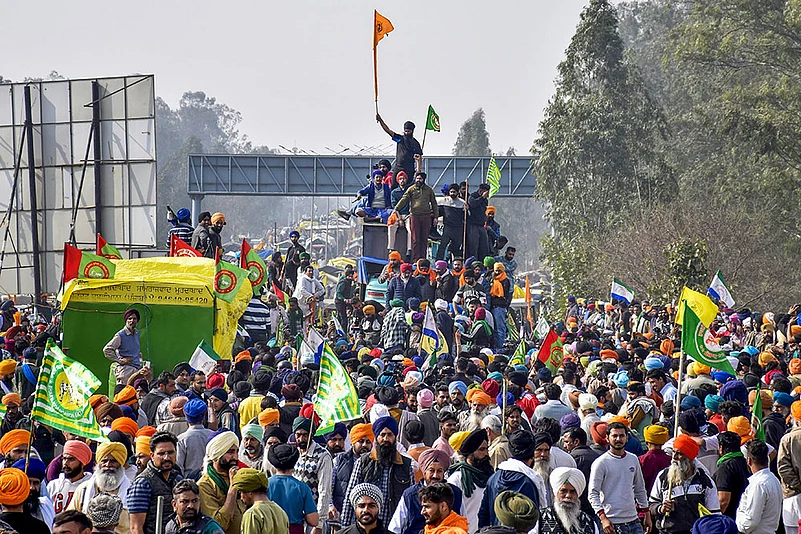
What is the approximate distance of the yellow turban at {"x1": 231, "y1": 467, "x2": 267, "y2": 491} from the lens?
23.7 ft

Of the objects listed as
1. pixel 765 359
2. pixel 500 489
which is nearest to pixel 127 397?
pixel 500 489

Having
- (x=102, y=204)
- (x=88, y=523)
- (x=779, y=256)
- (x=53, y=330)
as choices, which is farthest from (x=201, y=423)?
(x=779, y=256)

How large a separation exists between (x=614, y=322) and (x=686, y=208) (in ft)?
52.9

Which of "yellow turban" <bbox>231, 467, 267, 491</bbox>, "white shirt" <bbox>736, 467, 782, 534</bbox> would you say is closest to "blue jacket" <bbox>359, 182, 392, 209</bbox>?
"white shirt" <bbox>736, 467, 782, 534</bbox>

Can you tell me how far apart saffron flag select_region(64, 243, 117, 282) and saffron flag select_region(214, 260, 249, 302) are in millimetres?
1322

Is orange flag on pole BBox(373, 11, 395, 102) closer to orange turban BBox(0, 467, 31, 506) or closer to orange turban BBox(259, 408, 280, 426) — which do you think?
orange turban BBox(259, 408, 280, 426)

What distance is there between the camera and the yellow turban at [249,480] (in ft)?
23.7

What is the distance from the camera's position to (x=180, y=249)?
61.8ft

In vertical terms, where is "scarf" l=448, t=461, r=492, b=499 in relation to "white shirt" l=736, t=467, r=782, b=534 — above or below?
above

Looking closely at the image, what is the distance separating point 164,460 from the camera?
309 inches

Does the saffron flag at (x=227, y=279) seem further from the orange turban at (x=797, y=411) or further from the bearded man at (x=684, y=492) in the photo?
the bearded man at (x=684, y=492)

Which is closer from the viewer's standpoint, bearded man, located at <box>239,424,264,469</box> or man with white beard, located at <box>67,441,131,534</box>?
man with white beard, located at <box>67,441,131,534</box>

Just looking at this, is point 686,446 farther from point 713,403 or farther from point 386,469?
point 713,403

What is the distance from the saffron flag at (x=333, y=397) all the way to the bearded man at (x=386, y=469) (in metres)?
0.65
